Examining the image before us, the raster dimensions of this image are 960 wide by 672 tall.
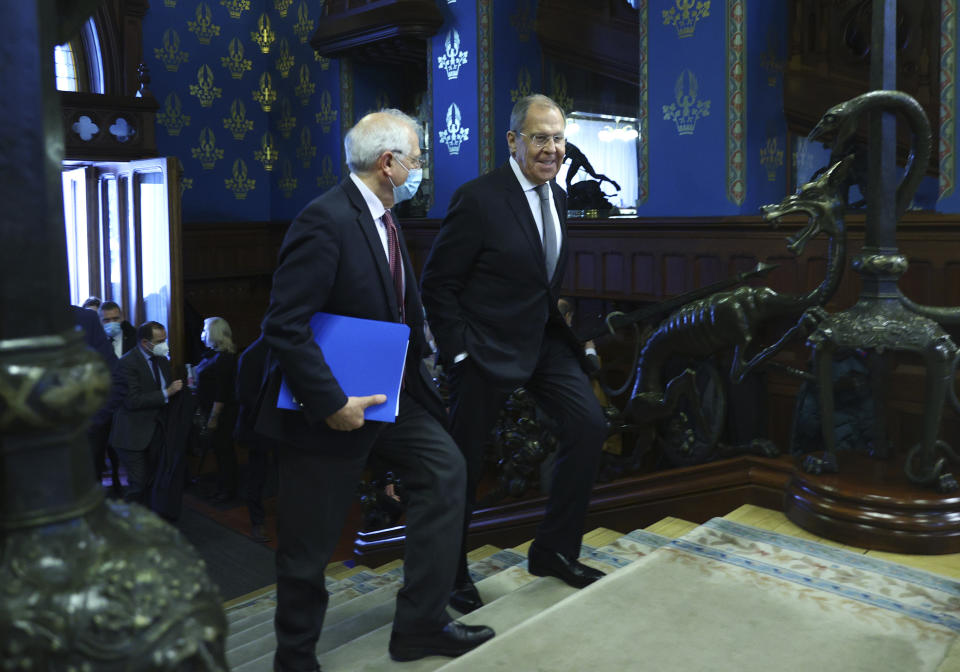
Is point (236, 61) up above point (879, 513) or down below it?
above

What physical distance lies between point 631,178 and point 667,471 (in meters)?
6.87

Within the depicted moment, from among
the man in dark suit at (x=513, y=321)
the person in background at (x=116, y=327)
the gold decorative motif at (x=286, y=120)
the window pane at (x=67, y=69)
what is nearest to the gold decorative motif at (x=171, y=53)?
the window pane at (x=67, y=69)

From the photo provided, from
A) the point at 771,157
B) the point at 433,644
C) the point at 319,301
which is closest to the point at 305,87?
the point at 771,157

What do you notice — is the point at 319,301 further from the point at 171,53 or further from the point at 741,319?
the point at 171,53

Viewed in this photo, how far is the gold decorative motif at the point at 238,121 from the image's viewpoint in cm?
1168

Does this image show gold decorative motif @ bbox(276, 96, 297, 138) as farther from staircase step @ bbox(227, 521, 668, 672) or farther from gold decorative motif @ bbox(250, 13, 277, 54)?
staircase step @ bbox(227, 521, 668, 672)

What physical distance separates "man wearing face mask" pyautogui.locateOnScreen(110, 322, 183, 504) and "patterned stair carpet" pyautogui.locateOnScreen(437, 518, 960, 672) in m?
4.17

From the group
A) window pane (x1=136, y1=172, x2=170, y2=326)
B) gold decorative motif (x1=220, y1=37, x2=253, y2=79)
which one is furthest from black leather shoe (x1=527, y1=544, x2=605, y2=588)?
gold decorative motif (x1=220, y1=37, x2=253, y2=79)

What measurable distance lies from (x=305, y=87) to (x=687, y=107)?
→ 19.0ft

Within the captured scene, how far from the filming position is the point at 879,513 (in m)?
2.92

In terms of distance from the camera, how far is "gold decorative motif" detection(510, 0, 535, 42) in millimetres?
8852

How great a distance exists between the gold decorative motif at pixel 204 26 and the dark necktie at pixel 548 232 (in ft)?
32.0

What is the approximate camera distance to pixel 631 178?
400 inches

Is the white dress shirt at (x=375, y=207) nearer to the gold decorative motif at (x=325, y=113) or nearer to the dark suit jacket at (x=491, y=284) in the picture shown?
the dark suit jacket at (x=491, y=284)
